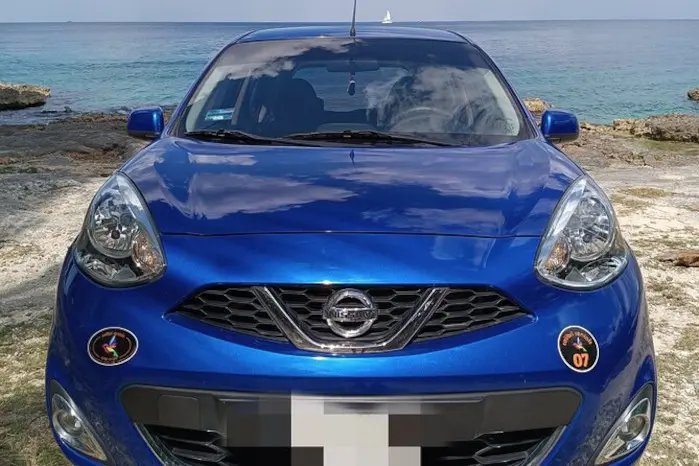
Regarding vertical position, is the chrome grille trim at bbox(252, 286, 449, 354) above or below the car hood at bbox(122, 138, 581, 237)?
below

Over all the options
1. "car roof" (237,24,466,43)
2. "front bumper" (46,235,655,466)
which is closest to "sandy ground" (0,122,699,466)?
"front bumper" (46,235,655,466)

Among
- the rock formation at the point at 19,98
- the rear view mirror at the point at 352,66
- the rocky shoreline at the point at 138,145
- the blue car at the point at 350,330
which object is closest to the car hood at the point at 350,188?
the blue car at the point at 350,330

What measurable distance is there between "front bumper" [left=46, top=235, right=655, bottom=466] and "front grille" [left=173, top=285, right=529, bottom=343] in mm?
28

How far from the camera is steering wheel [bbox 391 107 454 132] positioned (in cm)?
293

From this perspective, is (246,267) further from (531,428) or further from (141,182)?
(531,428)

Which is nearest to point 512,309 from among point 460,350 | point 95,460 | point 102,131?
point 460,350

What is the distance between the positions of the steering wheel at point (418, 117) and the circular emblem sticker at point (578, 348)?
134 cm

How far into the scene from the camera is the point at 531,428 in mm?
1723

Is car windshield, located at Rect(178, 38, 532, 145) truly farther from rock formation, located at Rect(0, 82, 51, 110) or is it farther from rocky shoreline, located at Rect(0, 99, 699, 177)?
rock formation, located at Rect(0, 82, 51, 110)

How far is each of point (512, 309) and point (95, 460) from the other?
1.14 metres

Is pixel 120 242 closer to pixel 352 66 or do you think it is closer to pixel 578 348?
pixel 578 348

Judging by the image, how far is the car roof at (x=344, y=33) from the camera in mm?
3531

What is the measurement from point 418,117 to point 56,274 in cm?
265

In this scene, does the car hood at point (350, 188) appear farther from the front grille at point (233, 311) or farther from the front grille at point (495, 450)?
the front grille at point (495, 450)
